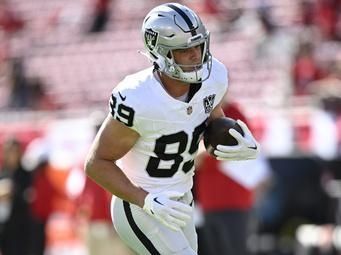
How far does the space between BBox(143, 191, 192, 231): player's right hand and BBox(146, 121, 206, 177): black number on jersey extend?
0.23 m

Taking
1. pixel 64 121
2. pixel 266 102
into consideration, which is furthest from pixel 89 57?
pixel 266 102

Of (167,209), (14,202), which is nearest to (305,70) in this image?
(14,202)

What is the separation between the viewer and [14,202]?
9016 mm

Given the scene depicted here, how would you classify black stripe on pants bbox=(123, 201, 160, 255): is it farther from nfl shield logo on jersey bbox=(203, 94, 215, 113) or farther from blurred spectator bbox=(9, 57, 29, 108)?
blurred spectator bbox=(9, 57, 29, 108)

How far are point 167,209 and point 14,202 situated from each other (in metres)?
4.62

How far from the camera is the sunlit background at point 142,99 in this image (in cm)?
889

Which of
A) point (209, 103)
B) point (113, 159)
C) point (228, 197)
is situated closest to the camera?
point (113, 159)

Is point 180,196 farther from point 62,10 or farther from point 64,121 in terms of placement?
point 62,10

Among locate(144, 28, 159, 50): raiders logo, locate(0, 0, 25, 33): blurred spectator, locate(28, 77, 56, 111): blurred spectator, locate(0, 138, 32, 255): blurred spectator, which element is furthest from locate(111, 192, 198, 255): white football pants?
locate(0, 0, 25, 33): blurred spectator

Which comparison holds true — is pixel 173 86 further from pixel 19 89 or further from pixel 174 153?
pixel 19 89

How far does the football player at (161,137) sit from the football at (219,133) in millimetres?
32

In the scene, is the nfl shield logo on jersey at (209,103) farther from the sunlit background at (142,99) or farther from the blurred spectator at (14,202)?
the blurred spectator at (14,202)

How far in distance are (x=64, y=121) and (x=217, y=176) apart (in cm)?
502

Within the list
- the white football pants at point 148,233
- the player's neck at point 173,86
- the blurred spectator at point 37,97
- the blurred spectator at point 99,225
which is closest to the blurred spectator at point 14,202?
the blurred spectator at point 99,225
